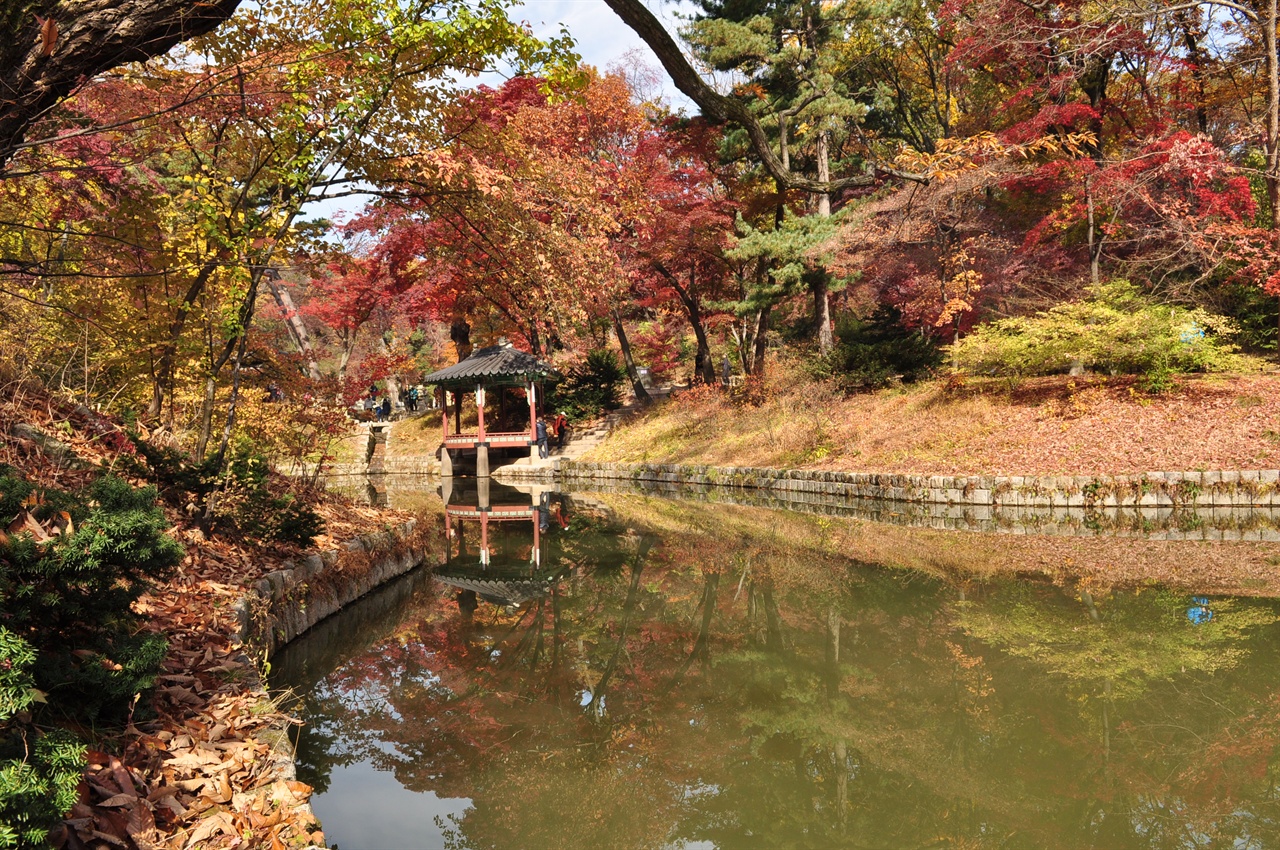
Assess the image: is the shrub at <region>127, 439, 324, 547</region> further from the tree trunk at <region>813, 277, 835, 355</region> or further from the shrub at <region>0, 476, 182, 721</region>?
the tree trunk at <region>813, 277, 835, 355</region>

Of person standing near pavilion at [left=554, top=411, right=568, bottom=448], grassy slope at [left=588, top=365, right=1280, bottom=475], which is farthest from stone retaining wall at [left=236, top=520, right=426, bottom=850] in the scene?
person standing near pavilion at [left=554, top=411, right=568, bottom=448]

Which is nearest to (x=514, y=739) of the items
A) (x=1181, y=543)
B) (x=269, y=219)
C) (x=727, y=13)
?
(x=269, y=219)

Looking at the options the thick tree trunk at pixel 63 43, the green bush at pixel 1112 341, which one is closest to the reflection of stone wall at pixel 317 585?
the thick tree trunk at pixel 63 43

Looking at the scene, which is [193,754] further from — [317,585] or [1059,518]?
[1059,518]

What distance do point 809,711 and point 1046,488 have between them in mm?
8308

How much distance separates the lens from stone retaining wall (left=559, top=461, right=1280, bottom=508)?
31.9 feet

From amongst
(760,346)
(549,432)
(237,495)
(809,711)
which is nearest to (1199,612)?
(809,711)

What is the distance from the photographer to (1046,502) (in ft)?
35.3

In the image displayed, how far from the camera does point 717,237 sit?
19000 millimetres

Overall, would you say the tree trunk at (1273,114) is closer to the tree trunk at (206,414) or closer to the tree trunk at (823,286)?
the tree trunk at (823,286)

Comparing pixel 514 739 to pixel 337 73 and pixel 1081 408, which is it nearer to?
pixel 337 73

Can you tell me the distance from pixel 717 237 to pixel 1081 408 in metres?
9.55

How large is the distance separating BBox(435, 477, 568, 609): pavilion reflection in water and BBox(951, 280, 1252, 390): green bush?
8.50 meters

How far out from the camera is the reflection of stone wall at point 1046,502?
905cm
